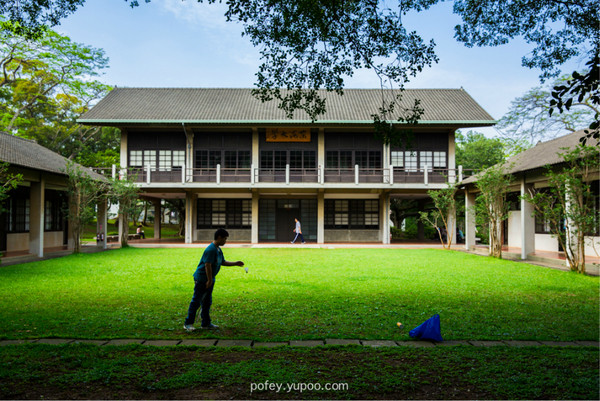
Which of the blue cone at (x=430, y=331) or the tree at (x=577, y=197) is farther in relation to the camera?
the tree at (x=577, y=197)

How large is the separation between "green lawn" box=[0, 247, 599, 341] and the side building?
303 cm

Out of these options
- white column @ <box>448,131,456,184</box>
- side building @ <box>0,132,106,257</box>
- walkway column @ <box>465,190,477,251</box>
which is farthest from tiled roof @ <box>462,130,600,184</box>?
side building @ <box>0,132,106,257</box>

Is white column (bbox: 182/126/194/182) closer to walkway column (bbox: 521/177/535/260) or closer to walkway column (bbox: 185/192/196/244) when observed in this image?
walkway column (bbox: 185/192/196/244)

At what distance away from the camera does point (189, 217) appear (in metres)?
23.7

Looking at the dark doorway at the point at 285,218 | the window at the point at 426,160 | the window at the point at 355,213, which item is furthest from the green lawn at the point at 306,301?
the dark doorway at the point at 285,218

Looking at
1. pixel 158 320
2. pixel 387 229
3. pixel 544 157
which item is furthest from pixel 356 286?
pixel 387 229

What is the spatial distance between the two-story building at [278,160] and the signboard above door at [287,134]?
0.06 metres

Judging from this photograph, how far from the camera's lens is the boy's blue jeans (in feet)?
18.2

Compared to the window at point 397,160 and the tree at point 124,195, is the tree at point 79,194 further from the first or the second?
the window at point 397,160

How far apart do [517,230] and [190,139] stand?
17.3 m

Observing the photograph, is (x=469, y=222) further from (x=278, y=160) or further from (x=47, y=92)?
(x=47, y=92)

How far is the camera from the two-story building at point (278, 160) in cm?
2280

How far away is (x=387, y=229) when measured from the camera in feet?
76.8

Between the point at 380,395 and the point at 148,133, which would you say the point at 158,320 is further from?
the point at 148,133
